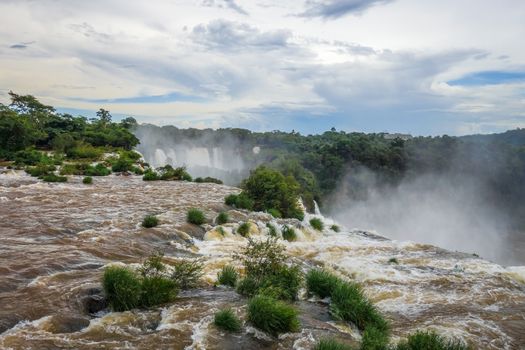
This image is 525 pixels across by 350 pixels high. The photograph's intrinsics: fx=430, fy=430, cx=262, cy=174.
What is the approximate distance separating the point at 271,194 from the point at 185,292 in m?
19.7

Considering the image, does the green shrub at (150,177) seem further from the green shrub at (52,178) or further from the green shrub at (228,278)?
the green shrub at (228,278)

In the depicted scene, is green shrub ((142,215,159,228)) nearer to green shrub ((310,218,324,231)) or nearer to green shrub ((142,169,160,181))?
green shrub ((310,218,324,231))

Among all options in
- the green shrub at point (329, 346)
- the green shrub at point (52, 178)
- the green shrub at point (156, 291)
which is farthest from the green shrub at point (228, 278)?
the green shrub at point (52, 178)

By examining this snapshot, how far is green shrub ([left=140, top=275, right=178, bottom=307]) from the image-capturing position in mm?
9133

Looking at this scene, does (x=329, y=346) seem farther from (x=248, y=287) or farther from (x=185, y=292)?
(x=185, y=292)

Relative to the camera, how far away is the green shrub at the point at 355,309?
9125mm

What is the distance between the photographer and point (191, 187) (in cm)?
3594

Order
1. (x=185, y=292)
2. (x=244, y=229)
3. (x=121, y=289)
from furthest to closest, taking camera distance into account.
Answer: (x=244, y=229), (x=185, y=292), (x=121, y=289)

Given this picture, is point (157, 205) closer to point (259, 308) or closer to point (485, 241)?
point (259, 308)

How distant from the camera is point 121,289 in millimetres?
8812

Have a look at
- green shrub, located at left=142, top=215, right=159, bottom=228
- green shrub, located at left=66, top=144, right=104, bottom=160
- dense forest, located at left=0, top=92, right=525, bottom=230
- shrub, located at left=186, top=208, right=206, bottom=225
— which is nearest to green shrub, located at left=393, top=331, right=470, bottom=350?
green shrub, located at left=142, top=215, right=159, bottom=228

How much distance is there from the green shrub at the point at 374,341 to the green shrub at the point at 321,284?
2.42 meters

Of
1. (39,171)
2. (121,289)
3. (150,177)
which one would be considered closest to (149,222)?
(121,289)

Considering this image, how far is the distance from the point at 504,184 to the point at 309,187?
56286mm
